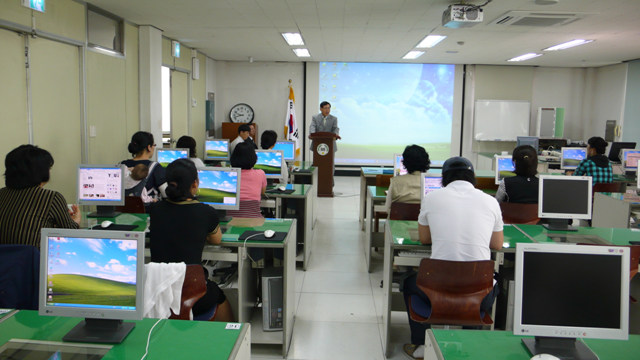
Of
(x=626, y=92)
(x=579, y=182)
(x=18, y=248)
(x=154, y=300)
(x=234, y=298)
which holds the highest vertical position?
(x=626, y=92)

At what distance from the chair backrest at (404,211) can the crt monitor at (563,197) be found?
3.23ft

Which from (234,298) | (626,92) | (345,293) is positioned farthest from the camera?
(626,92)

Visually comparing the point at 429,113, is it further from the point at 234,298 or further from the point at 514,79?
the point at 234,298

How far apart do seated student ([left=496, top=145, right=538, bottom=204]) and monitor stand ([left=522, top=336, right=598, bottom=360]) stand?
7.51 feet

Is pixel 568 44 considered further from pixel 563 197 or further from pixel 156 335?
pixel 156 335

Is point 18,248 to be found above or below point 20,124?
below

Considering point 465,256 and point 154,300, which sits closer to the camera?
point 154,300

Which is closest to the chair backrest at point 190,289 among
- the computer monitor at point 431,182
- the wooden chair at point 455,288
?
the wooden chair at point 455,288

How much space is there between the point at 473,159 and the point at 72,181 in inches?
382

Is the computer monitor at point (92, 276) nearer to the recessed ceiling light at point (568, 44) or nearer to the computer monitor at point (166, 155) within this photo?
the computer monitor at point (166, 155)

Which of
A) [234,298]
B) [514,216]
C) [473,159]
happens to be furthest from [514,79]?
[234,298]

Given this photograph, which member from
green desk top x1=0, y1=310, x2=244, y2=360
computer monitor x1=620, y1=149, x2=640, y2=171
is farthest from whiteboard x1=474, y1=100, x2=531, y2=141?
green desk top x1=0, y1=310, x2=244, y2=360

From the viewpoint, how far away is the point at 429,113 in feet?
40.3

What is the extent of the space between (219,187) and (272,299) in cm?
103
